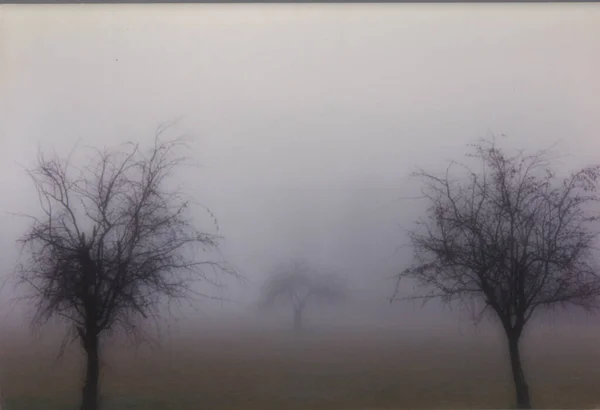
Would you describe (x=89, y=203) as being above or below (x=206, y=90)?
below

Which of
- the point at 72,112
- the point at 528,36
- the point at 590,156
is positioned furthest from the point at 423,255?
the point at 72,112

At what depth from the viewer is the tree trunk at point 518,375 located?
2549 mm

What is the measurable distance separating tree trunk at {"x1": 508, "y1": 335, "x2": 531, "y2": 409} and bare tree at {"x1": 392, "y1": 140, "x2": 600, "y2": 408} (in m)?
0.03

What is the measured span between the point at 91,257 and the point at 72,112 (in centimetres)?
62

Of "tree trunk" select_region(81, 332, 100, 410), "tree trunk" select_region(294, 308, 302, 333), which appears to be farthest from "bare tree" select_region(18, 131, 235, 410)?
"tree trunk" select_region(294, 308, 302, 333)

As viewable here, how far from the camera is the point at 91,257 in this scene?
8.33ft

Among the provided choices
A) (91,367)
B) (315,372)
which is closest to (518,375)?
(315,372)

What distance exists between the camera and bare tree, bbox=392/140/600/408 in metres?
2.59

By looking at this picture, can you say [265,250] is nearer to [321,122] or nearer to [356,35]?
[321,122]

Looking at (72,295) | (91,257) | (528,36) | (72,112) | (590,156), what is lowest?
(72,295)

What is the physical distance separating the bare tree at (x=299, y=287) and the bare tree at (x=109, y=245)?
19cm

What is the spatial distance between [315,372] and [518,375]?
0.85 meters

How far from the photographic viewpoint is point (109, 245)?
2549 mm

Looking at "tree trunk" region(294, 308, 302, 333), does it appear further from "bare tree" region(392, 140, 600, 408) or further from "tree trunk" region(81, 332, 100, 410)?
"tree trunk" region(81, 332, 100, 410)
